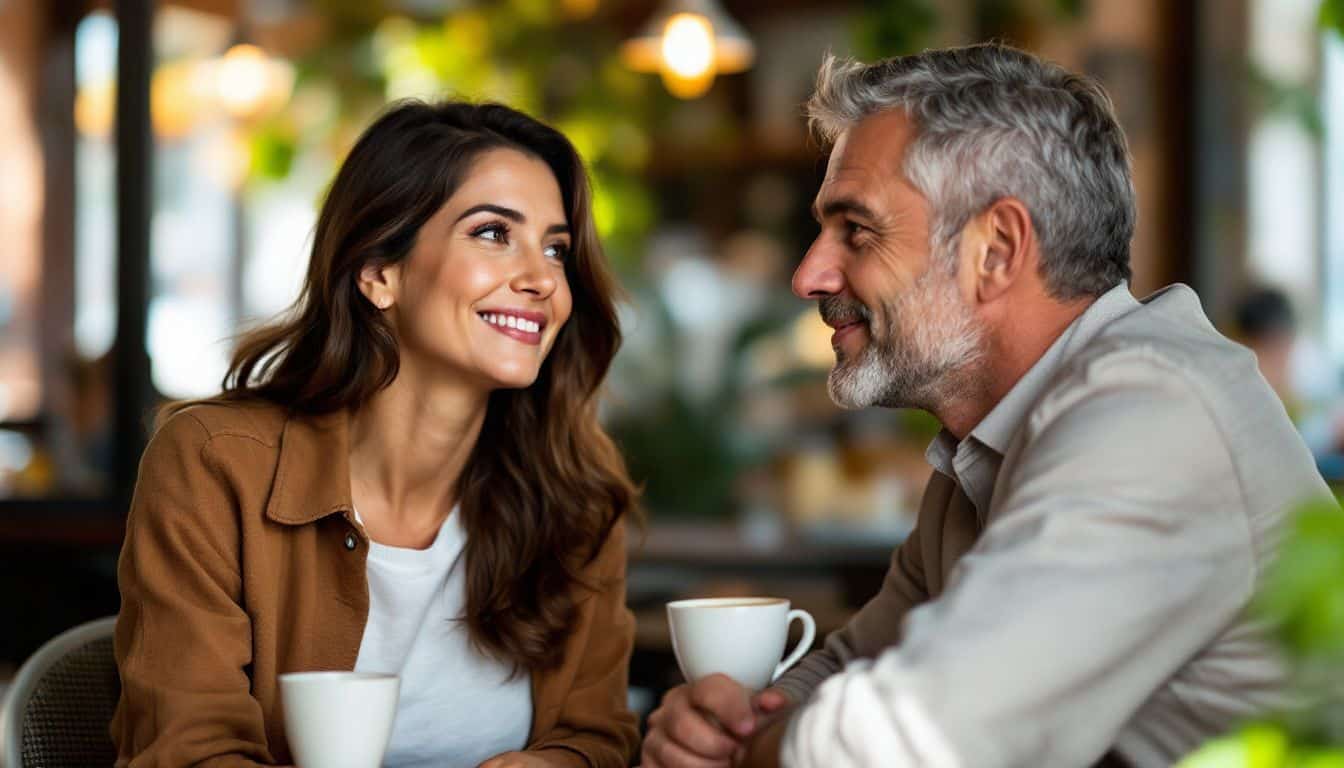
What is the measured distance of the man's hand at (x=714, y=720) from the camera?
4.52 feet

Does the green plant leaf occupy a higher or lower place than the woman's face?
higher

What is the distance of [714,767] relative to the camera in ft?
4.59

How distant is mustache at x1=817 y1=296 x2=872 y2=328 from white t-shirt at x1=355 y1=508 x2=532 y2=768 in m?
0.63

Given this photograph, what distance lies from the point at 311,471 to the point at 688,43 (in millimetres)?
3682

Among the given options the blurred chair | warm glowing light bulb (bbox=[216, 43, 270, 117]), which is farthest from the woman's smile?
warm glowing light bulb (bbox=[216, 43, 270, 117])

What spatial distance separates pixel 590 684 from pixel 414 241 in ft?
2.00

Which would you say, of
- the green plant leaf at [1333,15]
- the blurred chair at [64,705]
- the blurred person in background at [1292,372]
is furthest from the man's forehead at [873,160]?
the blurred person in background at [1292,372]

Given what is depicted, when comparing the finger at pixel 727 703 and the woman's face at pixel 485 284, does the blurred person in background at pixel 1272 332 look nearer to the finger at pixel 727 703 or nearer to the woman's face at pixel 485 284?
the woman's face at pixel 485 284

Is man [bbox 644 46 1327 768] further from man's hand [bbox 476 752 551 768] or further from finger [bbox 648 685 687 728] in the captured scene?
man's hand [bbox 476 752 551 768]

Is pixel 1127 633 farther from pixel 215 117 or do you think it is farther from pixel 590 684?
pixel 215 117

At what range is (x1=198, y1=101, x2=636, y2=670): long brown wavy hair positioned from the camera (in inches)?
76.4

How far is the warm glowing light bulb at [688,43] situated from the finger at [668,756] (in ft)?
13.3

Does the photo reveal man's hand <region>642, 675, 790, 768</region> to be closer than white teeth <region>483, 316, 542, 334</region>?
Yes

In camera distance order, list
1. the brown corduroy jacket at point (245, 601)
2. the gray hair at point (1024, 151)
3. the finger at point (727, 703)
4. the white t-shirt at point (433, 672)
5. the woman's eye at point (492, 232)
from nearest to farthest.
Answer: the finger at point (727, 703) < the gray hair at point (1024, 151) < the brown corduroy jacket at point (245, 601) < the white t-shirt at point (433, 672) < the woman's eye at point (492, 232)
